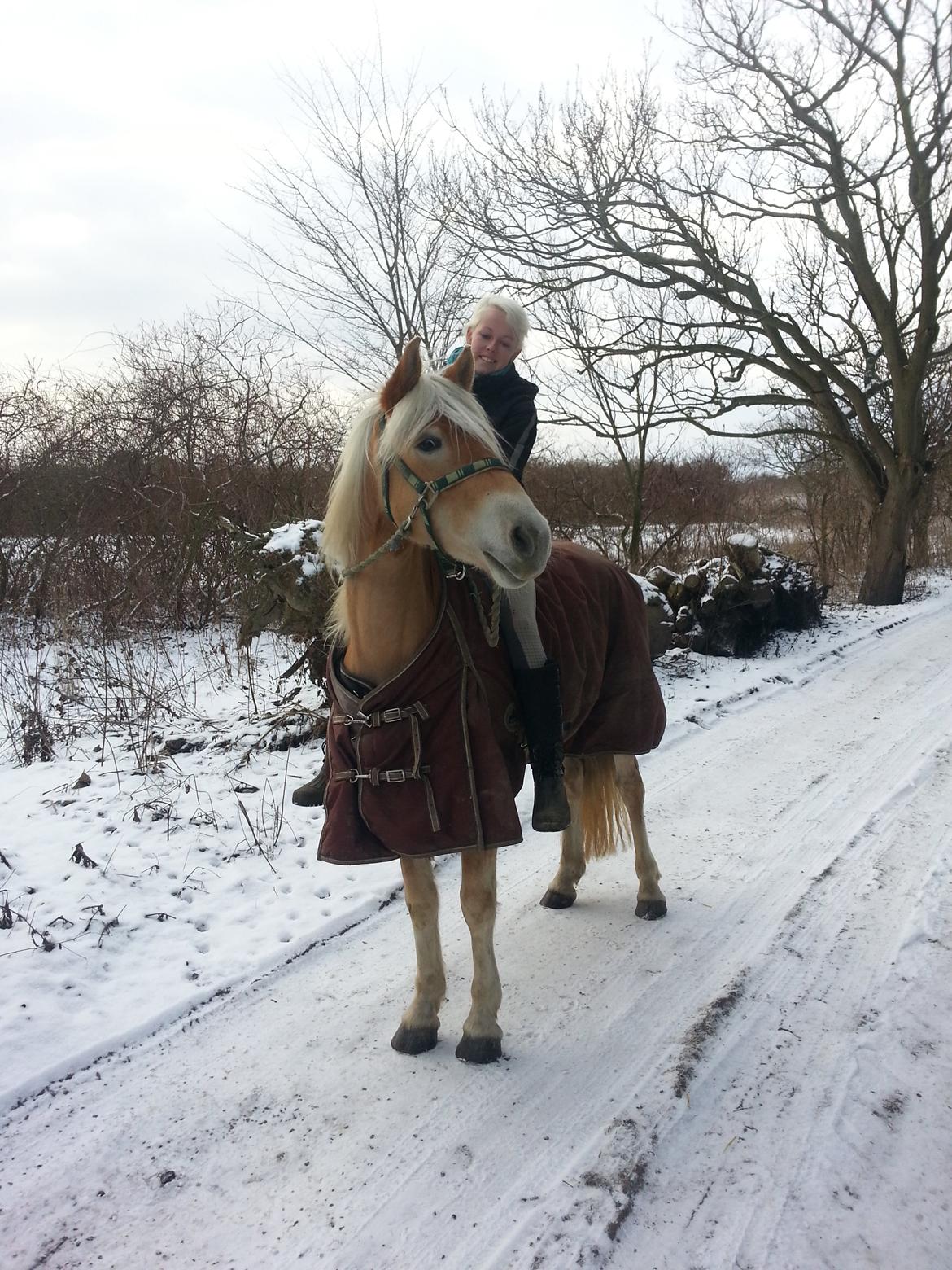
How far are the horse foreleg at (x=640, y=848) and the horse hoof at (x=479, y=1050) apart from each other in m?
1.08

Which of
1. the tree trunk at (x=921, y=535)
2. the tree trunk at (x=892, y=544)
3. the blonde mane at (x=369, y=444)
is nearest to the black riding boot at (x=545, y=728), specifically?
the blonde mane at (x=369, y=444)

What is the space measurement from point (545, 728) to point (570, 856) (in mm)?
1128

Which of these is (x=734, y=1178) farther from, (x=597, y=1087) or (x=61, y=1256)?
(x=61, y=1256)

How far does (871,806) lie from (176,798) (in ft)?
12.8

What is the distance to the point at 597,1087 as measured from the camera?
7.54 feet

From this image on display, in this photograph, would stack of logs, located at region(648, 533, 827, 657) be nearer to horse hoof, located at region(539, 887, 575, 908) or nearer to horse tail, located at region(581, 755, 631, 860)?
horse tail, located at region(581, 755, 631, 860)

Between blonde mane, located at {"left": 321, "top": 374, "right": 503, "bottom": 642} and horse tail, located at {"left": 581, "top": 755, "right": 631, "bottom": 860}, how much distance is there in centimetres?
167

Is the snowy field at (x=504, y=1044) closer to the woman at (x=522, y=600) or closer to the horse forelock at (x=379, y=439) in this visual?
the woman at (x=522, y=600)

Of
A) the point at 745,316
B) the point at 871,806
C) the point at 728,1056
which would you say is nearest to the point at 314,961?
the point at 728,1056

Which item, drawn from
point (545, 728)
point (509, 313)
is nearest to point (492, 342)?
point (509, 313)

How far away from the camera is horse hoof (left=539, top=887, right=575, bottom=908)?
3.43m

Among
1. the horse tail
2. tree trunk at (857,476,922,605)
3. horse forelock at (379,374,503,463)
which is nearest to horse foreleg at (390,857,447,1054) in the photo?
the horse tail

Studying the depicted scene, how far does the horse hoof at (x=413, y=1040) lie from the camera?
8.21 feet

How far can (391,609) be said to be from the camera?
7.63 feet
